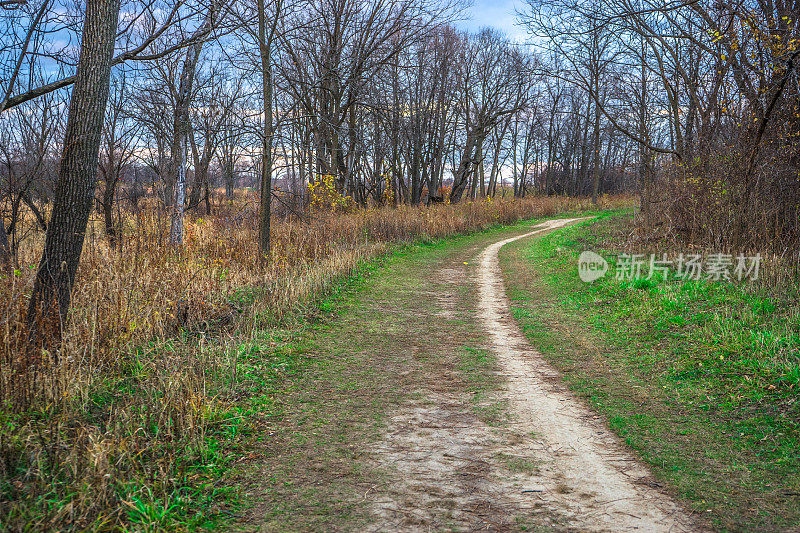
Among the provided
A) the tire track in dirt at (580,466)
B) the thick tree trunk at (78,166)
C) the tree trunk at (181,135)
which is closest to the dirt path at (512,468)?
the tire track in dirt at (580,466)

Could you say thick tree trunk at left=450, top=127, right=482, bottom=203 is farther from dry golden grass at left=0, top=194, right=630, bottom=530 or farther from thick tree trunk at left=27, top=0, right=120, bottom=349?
thick tree trunk at left=27, top=0, right=120, bottom=349

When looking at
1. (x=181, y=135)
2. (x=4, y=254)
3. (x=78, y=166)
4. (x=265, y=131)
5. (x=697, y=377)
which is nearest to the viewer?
(x=78, y=166)

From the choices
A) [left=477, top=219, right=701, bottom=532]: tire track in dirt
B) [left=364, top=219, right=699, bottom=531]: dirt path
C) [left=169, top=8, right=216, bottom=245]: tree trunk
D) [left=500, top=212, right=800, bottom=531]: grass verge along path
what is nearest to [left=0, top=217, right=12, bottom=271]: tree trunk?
[left=169, top=8, right=216, bottom=245]: tree trunk

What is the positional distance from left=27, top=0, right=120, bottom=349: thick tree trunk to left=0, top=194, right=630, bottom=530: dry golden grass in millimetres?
293

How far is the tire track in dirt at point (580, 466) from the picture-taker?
9.91 feet

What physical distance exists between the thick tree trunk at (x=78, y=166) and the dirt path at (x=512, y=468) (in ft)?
11.4

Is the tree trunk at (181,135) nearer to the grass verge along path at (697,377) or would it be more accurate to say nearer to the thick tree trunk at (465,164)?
the grass verge along path at (697,377)

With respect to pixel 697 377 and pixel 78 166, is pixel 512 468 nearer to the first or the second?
pixel 697 377

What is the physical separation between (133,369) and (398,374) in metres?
2.77

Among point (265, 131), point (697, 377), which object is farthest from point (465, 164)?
point (697, 377)

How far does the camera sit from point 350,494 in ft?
10.8

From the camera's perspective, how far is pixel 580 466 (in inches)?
144

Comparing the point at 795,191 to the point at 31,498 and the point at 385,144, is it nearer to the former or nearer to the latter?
the point at 31,498

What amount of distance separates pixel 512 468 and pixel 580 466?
51 centimetres
